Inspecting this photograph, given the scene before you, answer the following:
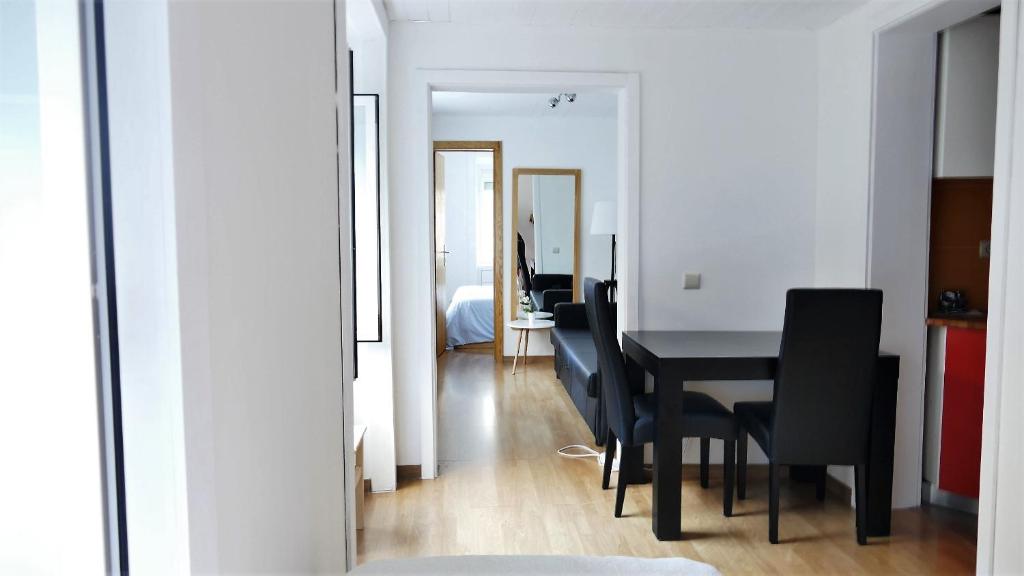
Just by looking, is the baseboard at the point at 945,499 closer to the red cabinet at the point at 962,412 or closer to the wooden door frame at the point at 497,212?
the red cabinet at the point at 962,412

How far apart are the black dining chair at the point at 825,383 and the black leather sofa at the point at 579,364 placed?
4.20ft

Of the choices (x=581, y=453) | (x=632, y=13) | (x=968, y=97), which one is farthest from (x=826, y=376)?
(x=632, y=13)

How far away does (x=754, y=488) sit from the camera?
344 cm

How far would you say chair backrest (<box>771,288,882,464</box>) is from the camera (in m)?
2.58

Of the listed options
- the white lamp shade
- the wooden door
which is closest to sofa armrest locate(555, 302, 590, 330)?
the white lamp shade

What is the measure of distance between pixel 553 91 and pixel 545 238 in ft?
11.5

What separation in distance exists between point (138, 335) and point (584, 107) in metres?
5.86

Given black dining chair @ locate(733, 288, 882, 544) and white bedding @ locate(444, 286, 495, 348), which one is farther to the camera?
white bedding @ locate(444, 286, 495, 348)

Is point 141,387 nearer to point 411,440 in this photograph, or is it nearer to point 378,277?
point 378,277

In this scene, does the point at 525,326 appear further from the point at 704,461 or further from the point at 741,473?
the point at 741,473

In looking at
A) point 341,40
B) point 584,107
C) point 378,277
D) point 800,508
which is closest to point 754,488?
point 800,508

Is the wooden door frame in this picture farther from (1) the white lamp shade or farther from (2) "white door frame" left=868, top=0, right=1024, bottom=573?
(2) "white door frame" left=868, top=0, right=1024, bottom=573

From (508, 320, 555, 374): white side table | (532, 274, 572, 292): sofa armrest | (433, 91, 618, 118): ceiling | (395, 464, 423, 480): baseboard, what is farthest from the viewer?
(532, 274, 572, 292): sofa armrest

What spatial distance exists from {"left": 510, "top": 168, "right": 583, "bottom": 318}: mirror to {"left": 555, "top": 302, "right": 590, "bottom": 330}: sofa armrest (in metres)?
0.92
